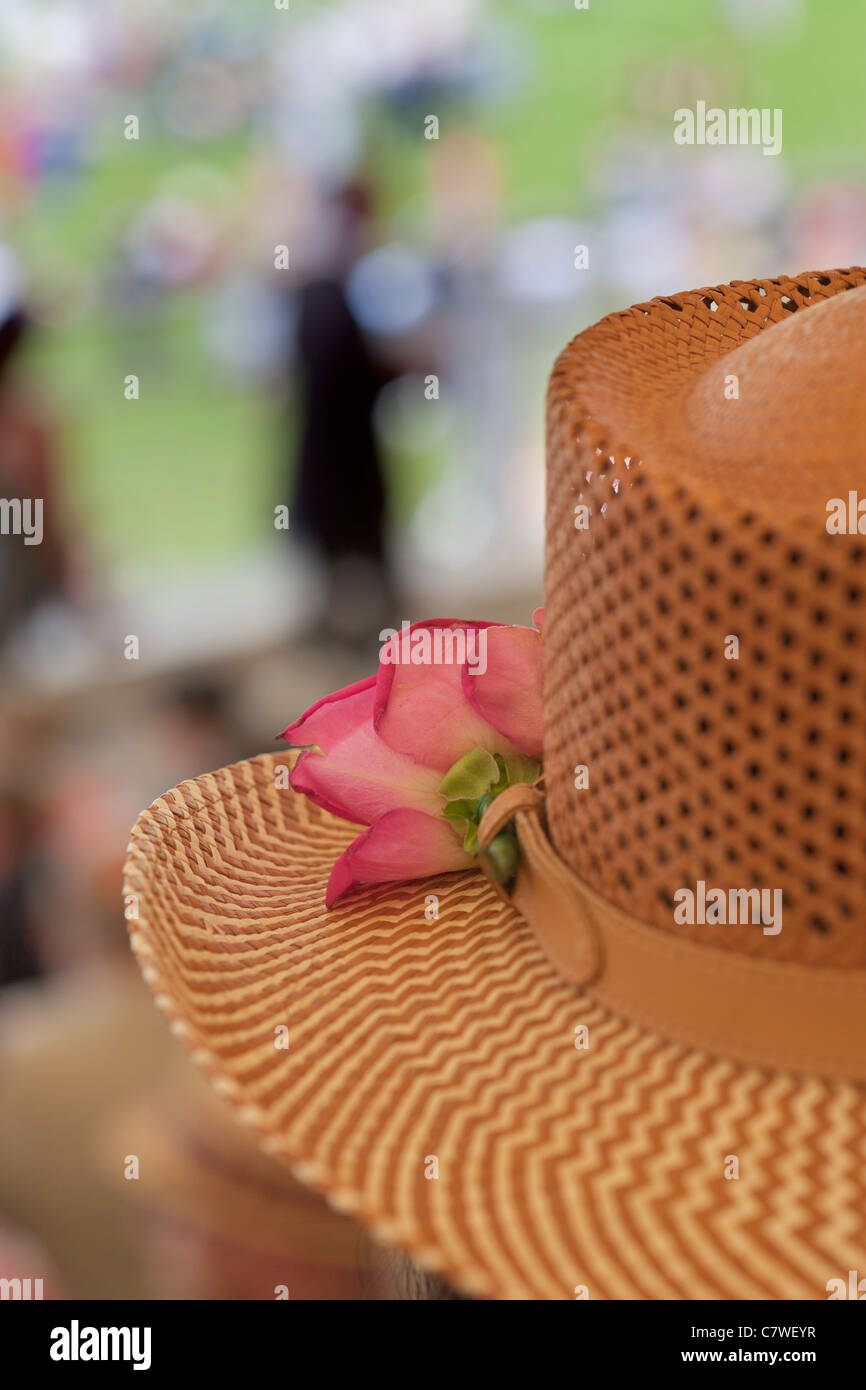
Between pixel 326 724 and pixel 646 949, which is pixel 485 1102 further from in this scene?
pixel 326 724

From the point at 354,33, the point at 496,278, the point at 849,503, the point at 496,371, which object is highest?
the point at 354,33

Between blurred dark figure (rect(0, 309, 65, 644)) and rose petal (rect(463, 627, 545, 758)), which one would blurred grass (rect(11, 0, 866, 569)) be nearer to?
blurred dark figure (rect(0, 309, 65, 644))

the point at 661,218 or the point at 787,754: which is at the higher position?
the point at 661,218

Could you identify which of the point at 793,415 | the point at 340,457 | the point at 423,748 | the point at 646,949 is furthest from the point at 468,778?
the point at 340,457

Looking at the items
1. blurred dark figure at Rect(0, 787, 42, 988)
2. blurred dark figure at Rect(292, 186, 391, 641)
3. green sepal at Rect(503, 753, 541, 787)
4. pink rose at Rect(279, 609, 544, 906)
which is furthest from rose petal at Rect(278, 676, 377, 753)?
blurred dark figure at Rect(292, 186, 391, 641)

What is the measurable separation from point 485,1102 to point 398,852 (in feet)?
0.75

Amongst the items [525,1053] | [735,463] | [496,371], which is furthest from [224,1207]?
[496,371]

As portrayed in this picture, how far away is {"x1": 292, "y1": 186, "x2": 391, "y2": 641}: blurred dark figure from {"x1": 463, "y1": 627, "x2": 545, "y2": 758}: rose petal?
10.6 ft

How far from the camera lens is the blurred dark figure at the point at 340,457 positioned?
4.03 meters

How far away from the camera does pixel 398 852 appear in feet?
3.05

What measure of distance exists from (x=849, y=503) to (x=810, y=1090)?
0.34 m

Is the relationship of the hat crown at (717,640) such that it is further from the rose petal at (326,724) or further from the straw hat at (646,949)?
the rose petal at (326,724)

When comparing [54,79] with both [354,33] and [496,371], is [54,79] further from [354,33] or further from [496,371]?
[496,371]

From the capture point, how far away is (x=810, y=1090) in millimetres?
741
